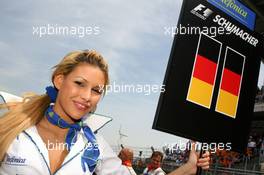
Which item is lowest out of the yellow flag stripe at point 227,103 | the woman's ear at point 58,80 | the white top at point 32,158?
the white top at point 32,158

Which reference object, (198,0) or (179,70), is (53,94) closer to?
(179,70)

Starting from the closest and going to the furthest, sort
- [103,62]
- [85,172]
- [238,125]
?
[85,172] < [103,62] < [238,125]

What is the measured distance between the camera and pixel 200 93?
271 cm

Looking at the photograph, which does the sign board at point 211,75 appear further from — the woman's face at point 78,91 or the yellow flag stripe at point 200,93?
the woman's face at point 78,91

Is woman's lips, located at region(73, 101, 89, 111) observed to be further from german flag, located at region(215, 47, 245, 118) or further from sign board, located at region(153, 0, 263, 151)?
german flag, located at region(215, 47, 245, 118)

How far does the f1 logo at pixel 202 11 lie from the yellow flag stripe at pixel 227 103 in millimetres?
589

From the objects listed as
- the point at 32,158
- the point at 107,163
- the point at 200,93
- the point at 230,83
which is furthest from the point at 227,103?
the point at 32,158

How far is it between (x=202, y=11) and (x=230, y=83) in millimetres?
609

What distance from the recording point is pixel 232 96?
2.96 metres

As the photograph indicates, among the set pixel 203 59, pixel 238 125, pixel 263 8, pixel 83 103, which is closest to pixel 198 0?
pixel 203 59

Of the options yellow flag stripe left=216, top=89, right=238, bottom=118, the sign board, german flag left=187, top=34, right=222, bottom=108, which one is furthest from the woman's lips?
yellow flag stripe left=216, top=89, right=238, bottom=118

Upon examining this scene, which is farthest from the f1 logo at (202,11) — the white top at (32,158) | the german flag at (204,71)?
the white top at (32,158)

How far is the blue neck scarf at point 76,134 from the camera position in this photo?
6.74ft

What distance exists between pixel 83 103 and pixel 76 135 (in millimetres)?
213
